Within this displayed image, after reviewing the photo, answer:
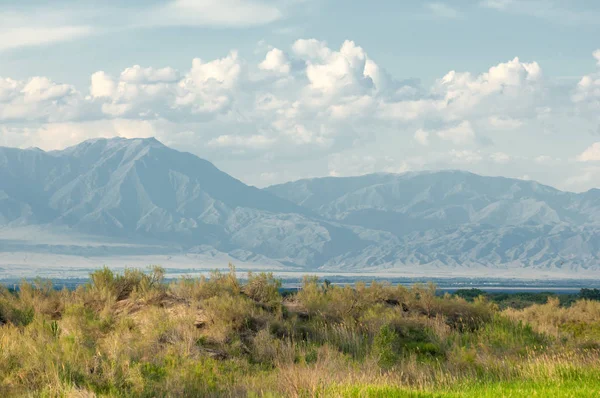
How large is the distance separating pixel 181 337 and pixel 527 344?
11.7 m

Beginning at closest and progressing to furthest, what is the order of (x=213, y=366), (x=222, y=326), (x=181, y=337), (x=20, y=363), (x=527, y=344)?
1. (x=20, y=363)
2. (x=213, y=366)
3. (x=181, y=337)
4. (x=222, y=326)
5. (x=527, y=344)

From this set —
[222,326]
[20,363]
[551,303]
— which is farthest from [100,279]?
[551,303]

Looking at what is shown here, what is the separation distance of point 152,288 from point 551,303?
23794mm

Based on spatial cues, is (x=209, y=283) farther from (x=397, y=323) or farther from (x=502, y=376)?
(x=502, y=376)

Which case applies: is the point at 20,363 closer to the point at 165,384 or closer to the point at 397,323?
the point at 165,384

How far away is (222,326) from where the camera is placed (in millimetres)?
25938

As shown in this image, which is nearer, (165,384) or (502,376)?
(165,384)

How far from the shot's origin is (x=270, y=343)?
24859 mm

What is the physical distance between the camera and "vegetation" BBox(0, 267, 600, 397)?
18.4 m

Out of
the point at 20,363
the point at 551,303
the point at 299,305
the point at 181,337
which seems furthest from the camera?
the point at 551,303

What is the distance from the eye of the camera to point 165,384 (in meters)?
18.8

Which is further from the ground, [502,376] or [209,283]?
[209,283]

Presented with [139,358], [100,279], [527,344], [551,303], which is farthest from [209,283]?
[551,303]

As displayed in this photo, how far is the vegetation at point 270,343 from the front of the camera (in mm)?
18375
